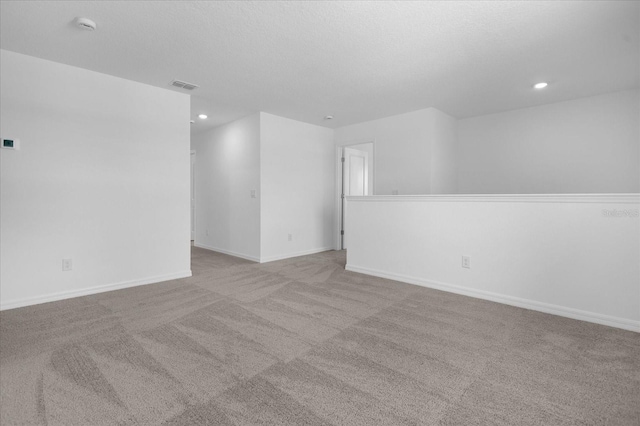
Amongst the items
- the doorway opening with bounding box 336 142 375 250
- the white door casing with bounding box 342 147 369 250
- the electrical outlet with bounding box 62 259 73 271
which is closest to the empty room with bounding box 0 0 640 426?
the electrical outlet with bounding box 62 259 73 271

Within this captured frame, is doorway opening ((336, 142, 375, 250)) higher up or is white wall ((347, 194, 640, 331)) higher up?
doorway opening ((336, 142, 375, 250))

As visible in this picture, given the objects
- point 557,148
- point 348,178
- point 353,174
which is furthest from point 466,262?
point 353,174

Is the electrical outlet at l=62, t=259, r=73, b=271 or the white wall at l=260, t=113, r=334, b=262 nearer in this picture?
the electrical outlet at l=62, t=259, r=73, b=271

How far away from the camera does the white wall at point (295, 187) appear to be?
5.07m

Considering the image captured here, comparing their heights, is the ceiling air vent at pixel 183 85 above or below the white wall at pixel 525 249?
above

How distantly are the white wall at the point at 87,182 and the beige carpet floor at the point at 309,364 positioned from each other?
0.43 metres

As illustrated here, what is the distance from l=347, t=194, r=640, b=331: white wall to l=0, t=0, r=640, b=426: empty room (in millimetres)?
17

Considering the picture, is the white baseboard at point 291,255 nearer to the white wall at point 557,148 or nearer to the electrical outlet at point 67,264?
the electrical outlet at point 67,264

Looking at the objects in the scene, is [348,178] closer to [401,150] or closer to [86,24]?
[401,150]

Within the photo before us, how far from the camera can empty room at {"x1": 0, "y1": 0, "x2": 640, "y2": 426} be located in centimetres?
166

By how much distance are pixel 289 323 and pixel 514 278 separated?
2.23 metres

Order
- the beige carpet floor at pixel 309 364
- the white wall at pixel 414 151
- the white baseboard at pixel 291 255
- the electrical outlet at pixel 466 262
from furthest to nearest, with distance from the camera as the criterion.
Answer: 1. the white baseboard at pixel 291 255
2. the white wall at pixel 414 151
3. the electrical outlet at pixel 466 262
4. the beige carpet floor at pixel 309 364

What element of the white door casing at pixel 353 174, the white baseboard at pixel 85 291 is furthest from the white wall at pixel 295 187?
the white baseboard at pixel 85 291

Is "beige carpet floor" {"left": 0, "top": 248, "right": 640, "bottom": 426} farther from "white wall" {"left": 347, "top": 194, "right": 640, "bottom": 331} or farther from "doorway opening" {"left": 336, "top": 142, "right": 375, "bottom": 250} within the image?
"doorway opening" {"left": 336, "top": 142, "right": 375, "bottom": 250}
